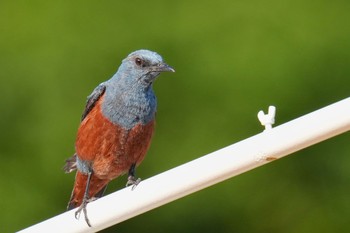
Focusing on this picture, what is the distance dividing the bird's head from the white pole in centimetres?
156

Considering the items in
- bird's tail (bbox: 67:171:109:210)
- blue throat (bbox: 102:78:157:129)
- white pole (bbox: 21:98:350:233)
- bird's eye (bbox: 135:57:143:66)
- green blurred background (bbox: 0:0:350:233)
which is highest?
green blurred background (bbox: 0:0:350:233)

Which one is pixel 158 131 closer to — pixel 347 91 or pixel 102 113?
pixel 347 91

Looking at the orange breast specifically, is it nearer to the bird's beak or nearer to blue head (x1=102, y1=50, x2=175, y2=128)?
blue head (x1=102, y1=50, x2=175, y2=128)

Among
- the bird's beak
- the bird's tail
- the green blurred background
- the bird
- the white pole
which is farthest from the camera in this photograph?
the green blurred background

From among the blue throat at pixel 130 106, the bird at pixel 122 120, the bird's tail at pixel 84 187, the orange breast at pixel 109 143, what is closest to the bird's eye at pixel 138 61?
the bird at pixel 122 120

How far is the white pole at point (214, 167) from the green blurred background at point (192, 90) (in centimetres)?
391

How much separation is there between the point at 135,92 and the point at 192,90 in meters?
2.70

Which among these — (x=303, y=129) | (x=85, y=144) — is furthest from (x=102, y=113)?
(x=303, y=129)

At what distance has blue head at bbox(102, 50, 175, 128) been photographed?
5820 millimetres

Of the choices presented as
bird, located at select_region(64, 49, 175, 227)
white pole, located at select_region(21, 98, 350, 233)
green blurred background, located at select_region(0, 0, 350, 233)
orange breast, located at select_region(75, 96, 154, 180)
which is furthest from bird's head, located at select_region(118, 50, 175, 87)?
green blurred background, located at select_region(0, 0, 350, 233)

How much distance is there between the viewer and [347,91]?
339 inches

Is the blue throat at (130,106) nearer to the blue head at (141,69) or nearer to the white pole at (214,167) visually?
the blue head at (141,69)

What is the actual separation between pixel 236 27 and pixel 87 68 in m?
1.19

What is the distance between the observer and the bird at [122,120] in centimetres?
585
